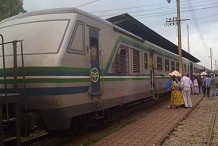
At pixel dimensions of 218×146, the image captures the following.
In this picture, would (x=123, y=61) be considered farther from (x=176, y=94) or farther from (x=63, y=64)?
(x=176, y=94)

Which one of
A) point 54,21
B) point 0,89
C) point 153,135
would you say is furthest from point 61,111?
point 153,135

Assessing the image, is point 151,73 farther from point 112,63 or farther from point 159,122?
point 112,63

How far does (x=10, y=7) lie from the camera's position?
32.8m

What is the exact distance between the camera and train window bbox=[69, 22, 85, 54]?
7.26m

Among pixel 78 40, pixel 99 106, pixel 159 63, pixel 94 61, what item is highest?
pixel 78 40

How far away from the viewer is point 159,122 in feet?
36.7

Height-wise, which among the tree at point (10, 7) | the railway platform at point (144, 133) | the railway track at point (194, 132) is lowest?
the railway track at point (194, 132)

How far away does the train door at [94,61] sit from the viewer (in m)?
8.15

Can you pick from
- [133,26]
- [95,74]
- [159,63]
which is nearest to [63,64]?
[95,74]

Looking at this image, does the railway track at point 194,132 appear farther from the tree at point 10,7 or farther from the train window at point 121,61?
the tree at point 10,7

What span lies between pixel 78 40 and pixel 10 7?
27.4 m

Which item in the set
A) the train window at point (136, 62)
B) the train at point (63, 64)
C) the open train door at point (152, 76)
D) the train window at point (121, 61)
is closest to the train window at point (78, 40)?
the train at point (63, 64)

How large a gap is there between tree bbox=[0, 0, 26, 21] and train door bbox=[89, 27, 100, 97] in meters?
24.7

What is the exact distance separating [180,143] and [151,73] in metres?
6.99
